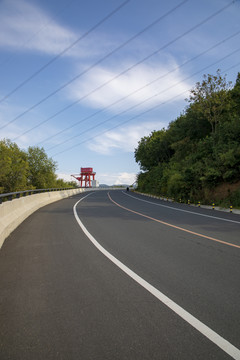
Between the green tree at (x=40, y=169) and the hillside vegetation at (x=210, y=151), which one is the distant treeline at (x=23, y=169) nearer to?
the green tree at (x=40, y=169)

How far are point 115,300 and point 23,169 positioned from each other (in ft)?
227

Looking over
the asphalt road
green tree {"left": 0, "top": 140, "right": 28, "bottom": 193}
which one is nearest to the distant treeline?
green tree {"left": 0, "top": 140, "right": 28, "bottom": 193}

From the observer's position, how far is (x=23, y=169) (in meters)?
68.9

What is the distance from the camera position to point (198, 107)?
34.9 metres

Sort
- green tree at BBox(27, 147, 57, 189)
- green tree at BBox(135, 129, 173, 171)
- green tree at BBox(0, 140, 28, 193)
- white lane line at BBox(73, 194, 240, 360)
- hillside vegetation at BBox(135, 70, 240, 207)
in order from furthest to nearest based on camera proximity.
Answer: green tree at BBox(27, 147, 57, 189) < green tree at BBox(0, 140, 28, 193) < green tree at BBox(135, 129, 173, 171) < hillside vegetation at BBox(135, 70, 240, 207) < white lane line at BBox(73, 194, 240, 360)

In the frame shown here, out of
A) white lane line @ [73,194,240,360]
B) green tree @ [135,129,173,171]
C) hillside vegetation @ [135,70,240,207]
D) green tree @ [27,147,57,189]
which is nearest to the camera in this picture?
white lane line @ [73,194,240,360]

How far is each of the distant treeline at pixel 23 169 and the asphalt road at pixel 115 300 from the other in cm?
5938

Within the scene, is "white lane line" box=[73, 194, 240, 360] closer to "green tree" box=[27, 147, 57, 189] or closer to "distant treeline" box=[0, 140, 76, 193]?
→ "distant treeline" box=[0, 140, 76, 193]

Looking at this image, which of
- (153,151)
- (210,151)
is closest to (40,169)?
(153,151)

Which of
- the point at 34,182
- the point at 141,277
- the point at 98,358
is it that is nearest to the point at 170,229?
the point at 141,277

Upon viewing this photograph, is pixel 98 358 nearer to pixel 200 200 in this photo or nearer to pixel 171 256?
pixel 171 256

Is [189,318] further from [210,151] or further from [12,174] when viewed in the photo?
[12,174]

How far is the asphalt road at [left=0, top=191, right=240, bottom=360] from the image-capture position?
9.81 feet

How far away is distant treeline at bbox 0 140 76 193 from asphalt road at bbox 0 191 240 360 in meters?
59.4
